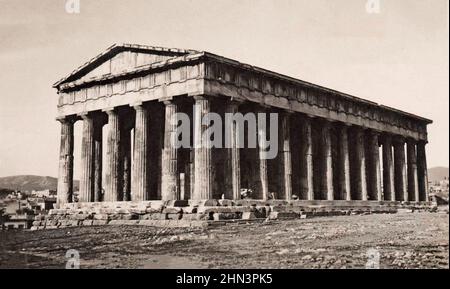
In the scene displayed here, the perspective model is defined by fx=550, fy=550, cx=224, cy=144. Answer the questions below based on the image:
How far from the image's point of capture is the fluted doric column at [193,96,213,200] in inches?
957

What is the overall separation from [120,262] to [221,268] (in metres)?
2.86

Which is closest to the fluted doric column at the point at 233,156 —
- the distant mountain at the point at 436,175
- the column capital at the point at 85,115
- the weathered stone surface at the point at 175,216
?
the weathered stone surface at the point at 175,216

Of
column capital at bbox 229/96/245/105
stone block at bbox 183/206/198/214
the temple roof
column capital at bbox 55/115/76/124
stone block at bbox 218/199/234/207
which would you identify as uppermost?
the temple roof

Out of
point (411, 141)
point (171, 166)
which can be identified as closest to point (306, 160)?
point (171, 166)

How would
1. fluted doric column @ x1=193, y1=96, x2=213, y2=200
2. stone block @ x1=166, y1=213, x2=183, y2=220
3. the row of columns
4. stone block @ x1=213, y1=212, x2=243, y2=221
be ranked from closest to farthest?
stone block @ x1=213, y1=212, x2=243, y2=221, stone block @ x1=166, y1=213, x2=183, y2=220, fluted doric column @ x1=193, y1=96, x2=213, y2=200, the row of columns

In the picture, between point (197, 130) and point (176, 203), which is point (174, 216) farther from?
point (197, 130)

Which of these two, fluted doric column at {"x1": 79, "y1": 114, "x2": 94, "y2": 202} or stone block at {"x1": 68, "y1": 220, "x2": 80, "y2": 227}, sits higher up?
fluted doric column at {"x1": 79, "y1": 114, "x2": 94, "y2": 202}

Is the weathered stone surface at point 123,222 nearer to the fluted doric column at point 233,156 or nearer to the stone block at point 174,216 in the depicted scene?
the stone block at point 174,216

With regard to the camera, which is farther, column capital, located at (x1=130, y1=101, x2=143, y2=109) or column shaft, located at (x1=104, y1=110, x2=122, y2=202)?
column shaft, located at (x1=104, y1=110, x2=122, y2=202)

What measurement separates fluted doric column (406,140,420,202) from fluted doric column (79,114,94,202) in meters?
26.0

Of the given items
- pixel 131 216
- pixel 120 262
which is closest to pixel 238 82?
pixel 131 216

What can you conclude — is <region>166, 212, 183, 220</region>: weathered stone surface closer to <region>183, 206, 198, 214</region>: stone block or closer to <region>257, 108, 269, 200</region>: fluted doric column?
<region>183, 206, 198, 214</region>: stone block

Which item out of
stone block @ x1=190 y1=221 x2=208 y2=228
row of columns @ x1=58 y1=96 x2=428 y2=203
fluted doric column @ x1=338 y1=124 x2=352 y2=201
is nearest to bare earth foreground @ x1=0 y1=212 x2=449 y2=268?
stone block @ x1=190 y1=221 x2=208 y2=228

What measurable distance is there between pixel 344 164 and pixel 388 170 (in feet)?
A: 23.9
